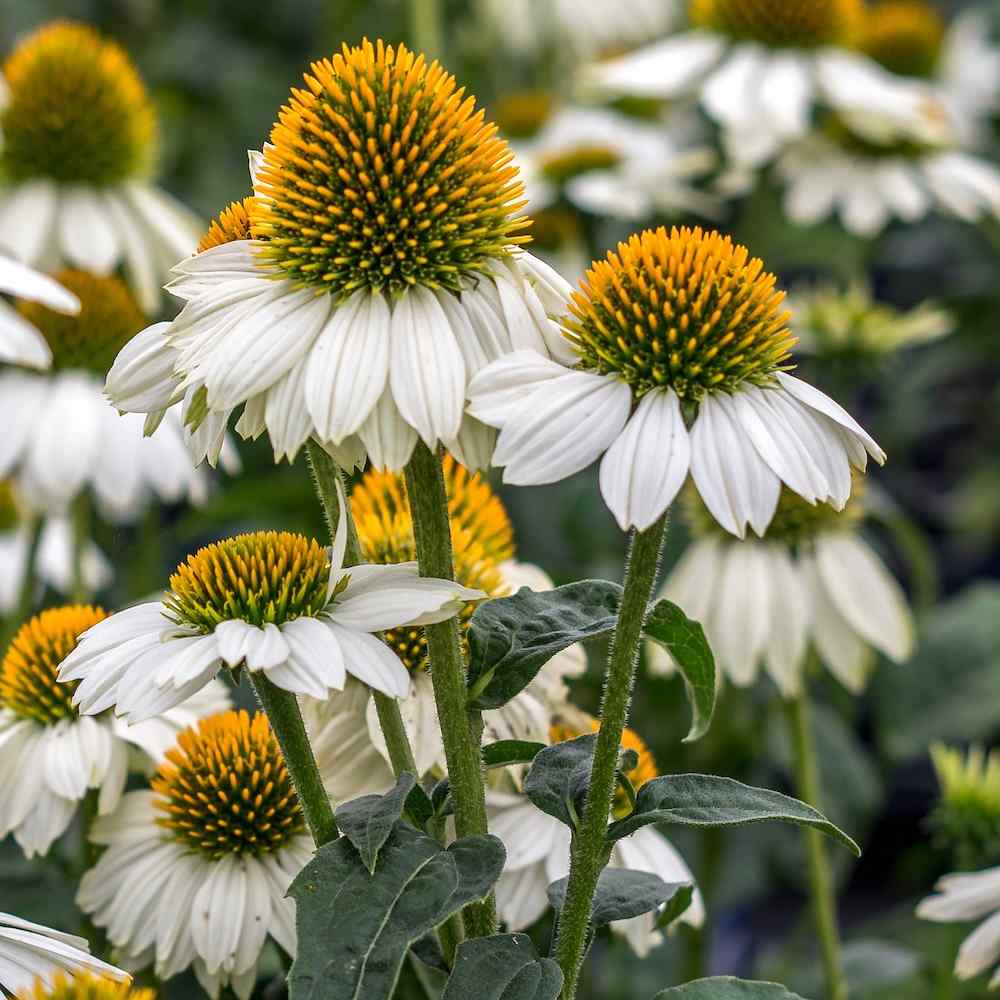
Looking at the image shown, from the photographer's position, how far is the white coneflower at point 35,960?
65cm

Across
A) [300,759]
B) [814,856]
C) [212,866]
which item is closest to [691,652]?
[300,759]

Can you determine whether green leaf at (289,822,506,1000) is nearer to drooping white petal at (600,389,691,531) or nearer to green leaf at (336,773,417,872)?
green leaf at (336,773,417,872)

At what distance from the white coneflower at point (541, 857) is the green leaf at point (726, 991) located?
0.12 m

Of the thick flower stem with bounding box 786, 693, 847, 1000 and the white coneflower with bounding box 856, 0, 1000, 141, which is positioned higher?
the white coneflower with bounding box 856, 0, 1000, 141

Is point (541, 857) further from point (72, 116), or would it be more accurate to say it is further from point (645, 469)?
point (72, 116)

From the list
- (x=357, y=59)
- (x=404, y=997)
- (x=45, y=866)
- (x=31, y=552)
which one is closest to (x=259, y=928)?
(x=404, y=997)

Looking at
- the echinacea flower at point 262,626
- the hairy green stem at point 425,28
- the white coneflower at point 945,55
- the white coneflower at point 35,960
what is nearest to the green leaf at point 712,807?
the echinacea flower at point 262,626

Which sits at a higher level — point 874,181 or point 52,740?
point 874,181

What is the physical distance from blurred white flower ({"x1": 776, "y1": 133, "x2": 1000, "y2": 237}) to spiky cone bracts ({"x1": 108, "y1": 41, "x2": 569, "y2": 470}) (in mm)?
1104

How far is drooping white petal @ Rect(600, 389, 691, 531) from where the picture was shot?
1.89 feet

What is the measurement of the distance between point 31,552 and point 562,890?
68 centimetres

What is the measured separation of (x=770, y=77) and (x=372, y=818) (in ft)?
4.34

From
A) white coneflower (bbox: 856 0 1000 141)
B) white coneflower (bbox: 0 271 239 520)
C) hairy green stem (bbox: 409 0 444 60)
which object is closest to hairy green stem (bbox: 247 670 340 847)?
white coneflower (bbox: 0 271 239 520)

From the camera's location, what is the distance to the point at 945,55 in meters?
2.50
